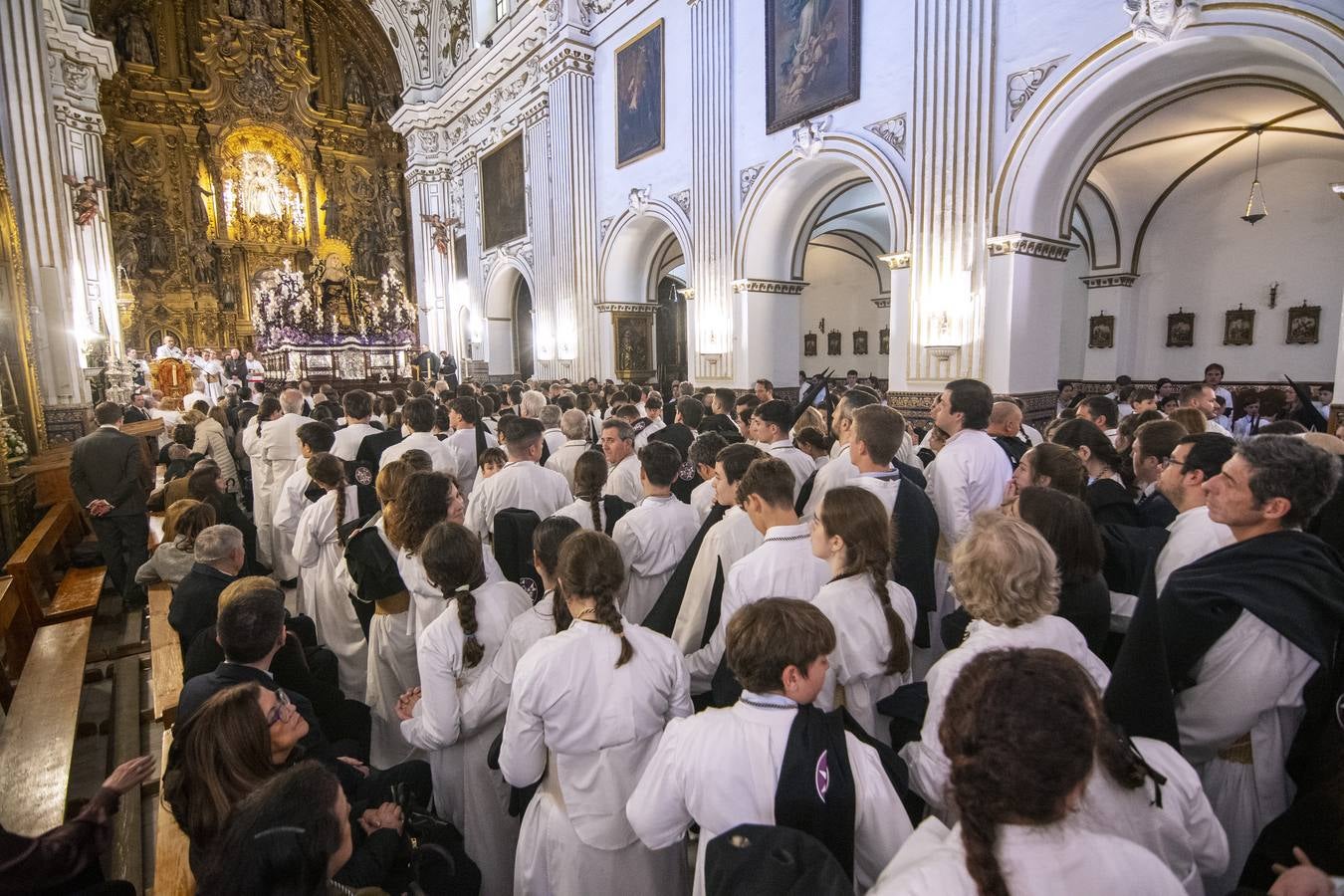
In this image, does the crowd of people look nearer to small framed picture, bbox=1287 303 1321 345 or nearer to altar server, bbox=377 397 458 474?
altar server, bbox=377 397 458 474

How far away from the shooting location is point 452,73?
2067 cm

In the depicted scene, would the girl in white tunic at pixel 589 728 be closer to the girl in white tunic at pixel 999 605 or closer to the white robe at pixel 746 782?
the white robe at pixel 746 782

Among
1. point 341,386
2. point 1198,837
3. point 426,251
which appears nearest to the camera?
point 1198,837

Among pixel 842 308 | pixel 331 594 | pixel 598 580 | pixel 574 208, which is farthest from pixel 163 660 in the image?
pixel 842 308

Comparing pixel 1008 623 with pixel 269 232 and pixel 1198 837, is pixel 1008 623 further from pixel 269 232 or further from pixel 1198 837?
pixel 269 232

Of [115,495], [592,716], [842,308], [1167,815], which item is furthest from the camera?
[842,308]

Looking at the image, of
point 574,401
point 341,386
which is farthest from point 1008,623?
point 341,386

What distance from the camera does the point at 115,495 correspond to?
5.76m

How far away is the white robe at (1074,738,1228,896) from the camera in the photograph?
142 cm

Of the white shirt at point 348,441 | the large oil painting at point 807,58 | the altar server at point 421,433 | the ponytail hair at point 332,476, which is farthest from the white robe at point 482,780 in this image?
the large oil painting at point 807,58

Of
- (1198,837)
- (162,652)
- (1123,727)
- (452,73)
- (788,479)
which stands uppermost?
(452,73)

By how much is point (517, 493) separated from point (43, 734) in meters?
2.47

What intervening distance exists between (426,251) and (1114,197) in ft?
63.0

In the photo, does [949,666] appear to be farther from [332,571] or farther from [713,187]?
[713,187]
